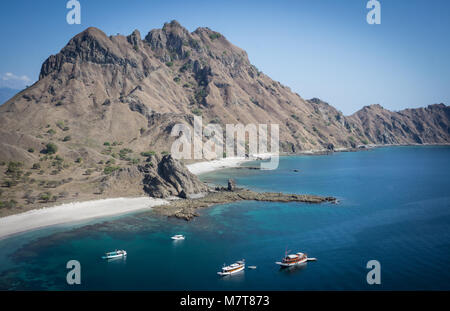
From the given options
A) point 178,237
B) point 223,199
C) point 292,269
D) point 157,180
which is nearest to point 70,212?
point 157,180

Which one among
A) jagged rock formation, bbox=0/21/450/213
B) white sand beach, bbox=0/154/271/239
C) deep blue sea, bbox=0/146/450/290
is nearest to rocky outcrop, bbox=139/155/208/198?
jagged rock formation, bbox=0/21/450/213

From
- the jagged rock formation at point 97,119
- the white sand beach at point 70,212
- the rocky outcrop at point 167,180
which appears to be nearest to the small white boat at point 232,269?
the white sand beach at point 70,212

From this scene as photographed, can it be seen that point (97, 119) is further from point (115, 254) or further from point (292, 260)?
point (292, 260)

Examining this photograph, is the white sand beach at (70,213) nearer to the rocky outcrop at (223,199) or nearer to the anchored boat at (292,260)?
the rocky outcrop at (223,199)

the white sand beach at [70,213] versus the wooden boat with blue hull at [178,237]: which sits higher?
the white sand beach at [70,213]

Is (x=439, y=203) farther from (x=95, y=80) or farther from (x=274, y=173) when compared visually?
(x=95, y=80)
